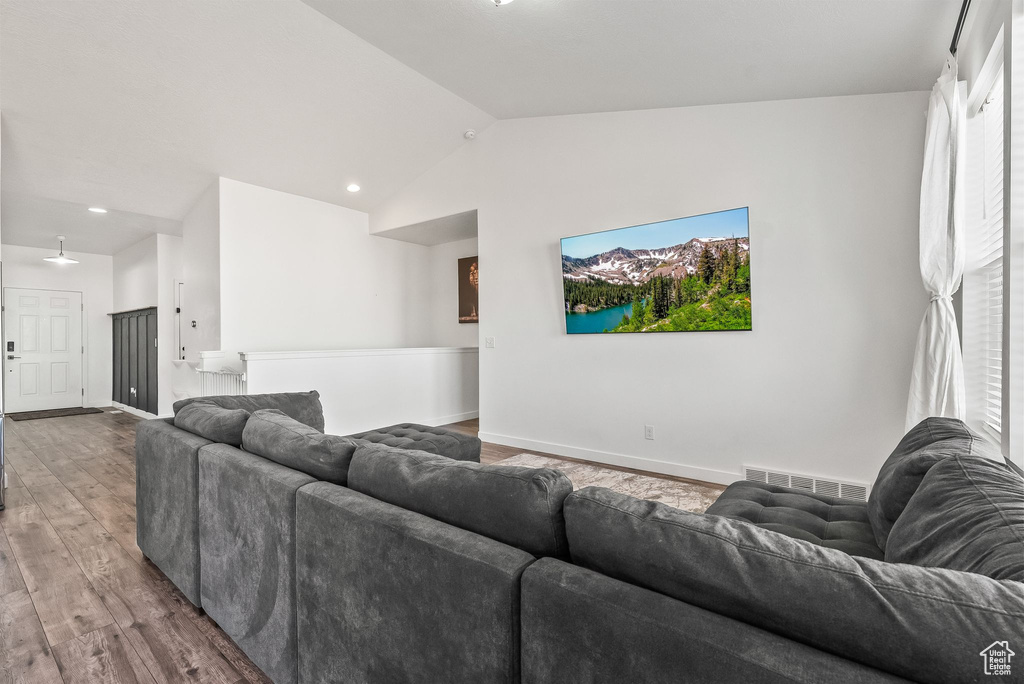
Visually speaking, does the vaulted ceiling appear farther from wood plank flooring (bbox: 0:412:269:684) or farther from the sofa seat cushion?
wood plank flooring (bbox: 0:412:269:684)

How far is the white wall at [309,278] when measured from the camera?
5.04 meters

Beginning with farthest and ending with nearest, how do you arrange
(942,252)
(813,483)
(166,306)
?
(166,306)
(813,483)
(942,252)

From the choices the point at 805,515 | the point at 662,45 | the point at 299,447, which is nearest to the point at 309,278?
the point at 662,45

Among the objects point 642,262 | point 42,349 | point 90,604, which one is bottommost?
point 90,604

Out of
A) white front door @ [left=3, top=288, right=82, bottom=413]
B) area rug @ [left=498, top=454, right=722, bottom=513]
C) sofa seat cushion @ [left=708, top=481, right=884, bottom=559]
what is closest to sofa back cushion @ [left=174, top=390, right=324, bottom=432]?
area rug @ [left=498, top=454, right=722, bottom=513]

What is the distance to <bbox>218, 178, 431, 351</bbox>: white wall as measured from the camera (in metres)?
5.04

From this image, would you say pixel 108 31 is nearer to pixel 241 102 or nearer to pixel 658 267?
pixel 241 102

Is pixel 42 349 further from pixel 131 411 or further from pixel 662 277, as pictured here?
pixel 662 277

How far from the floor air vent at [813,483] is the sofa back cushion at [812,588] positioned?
2527mm

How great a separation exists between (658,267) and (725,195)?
2.25 feet

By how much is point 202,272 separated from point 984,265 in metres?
6.41

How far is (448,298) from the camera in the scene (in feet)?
22.5

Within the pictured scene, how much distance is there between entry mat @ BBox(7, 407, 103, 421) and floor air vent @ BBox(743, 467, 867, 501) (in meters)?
8.72

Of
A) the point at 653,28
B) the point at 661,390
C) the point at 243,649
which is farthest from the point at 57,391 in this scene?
the point at 653,28
